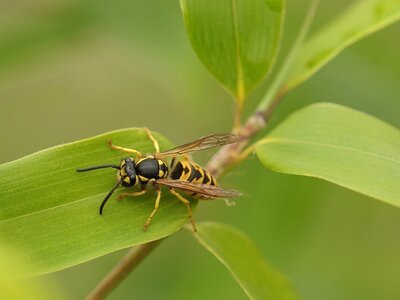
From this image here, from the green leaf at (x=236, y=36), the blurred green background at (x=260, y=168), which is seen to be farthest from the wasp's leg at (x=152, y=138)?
the blurred green background at (x=260, y=168)

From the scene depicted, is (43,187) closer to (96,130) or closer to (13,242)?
(13,242)

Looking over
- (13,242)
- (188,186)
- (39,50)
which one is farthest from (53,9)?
(13,242)

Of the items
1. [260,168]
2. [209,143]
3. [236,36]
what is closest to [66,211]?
[209,143]

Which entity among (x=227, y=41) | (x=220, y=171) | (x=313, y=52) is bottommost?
(x=220, y=171)

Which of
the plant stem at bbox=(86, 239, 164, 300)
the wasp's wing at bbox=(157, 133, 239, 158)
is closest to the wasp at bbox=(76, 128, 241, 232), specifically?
the wasp's wing at bbox=(157, 133, 239, 158)

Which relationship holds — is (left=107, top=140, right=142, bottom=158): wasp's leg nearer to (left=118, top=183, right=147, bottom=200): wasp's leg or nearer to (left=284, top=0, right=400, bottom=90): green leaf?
(left=118, top=183, right=147, bottom=200): wasp's leg

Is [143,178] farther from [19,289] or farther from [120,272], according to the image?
[19,289]

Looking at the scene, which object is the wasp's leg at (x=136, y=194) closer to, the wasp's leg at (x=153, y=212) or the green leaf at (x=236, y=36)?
the wasp's leg at (x=153, y=212)
